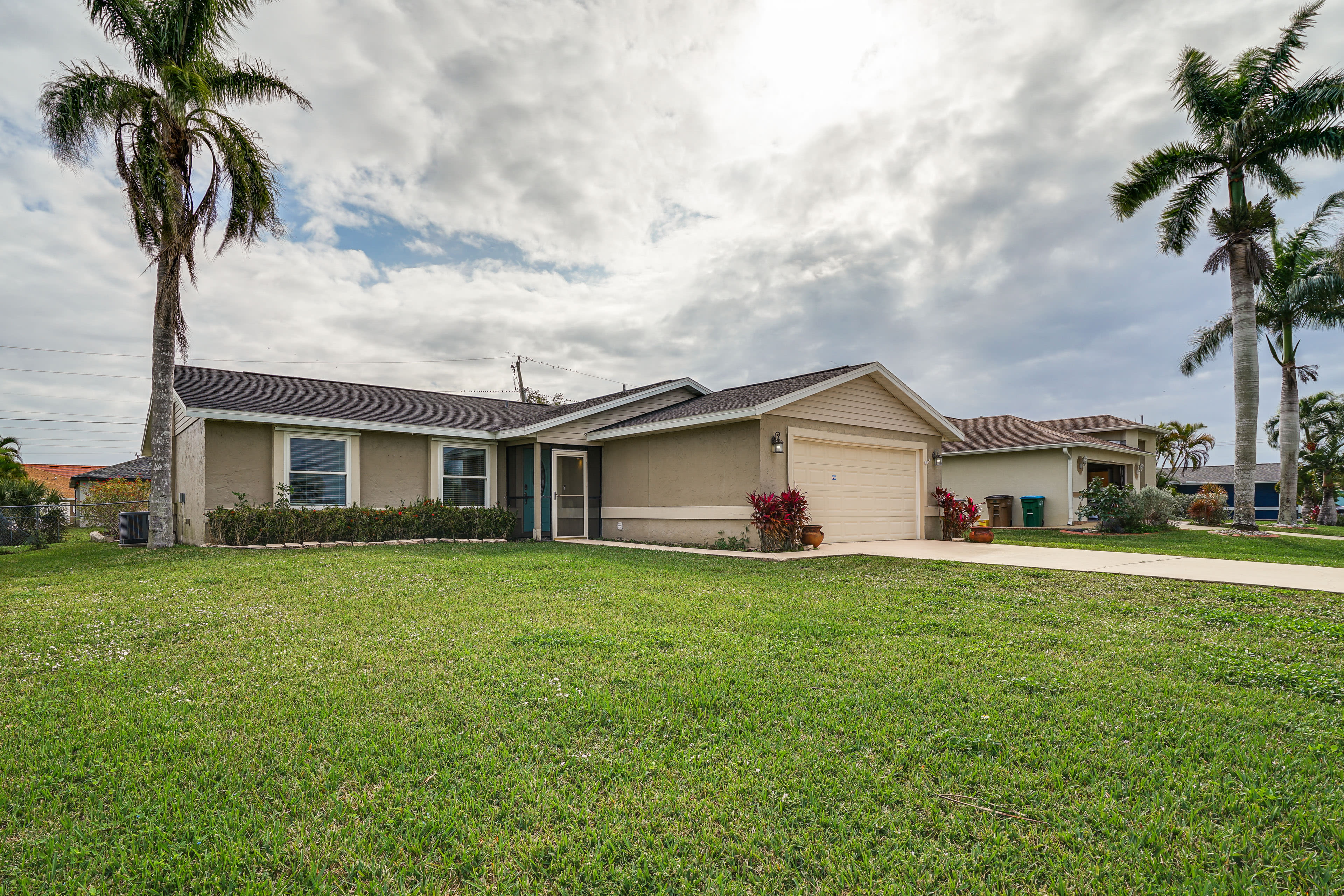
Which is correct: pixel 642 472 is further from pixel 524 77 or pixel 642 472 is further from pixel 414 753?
pixel 414 753

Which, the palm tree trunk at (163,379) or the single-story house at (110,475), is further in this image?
the single-story house at (110,475)

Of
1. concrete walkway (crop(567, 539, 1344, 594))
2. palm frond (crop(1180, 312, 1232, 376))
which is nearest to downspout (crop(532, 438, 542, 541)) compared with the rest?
concrete walkway (crop(567, 539, 1344, 594))

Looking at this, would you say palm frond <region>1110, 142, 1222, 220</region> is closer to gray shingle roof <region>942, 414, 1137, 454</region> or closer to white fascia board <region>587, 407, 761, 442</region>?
gray shingle roof <region>942, 414, 1137, 454</region>

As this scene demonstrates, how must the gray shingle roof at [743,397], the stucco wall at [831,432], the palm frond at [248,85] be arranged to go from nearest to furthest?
1. the stucco wall at [831,432]
2. the gray shingle roof at [743,397]
3. the palm frond at [248,85]

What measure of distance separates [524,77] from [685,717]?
38.8 ft

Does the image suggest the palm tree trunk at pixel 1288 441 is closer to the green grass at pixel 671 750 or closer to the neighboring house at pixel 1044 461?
the neighboring house at pixel 1044 461

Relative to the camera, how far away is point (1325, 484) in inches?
1122

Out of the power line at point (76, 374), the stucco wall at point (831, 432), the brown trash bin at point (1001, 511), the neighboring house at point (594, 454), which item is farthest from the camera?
the power line at point (76, 374)

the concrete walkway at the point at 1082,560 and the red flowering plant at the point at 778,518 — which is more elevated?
the red flowering plant at the point at 778,518

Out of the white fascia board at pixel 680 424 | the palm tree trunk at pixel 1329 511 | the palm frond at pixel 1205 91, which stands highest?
the palm frond at pixel 1205 91

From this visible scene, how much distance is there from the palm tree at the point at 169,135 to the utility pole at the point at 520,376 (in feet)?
73.1

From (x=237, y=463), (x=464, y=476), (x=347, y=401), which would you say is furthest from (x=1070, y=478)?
(x=237, y=463)

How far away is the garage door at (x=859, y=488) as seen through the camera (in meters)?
12.5

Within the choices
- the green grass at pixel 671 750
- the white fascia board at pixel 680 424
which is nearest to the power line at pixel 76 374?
the white fascia board at pixel 680 424
